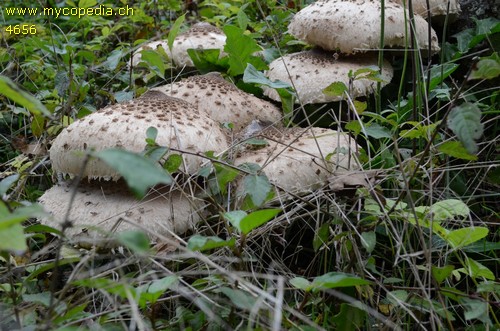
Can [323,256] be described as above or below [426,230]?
below

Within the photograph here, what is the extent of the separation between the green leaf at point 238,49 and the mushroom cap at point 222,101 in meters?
0.22

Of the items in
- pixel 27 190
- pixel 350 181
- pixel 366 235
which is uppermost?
pixel 350 181

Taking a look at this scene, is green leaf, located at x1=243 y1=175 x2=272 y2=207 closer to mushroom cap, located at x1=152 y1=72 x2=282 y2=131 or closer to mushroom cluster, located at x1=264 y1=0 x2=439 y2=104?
mushroom cap, located at x1=152 y1=72 x2=282 y2=131

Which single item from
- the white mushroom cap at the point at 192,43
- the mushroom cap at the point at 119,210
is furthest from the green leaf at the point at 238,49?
the mushroom cap at the point at 119,210

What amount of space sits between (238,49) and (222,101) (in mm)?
418

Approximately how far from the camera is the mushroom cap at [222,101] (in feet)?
8.21

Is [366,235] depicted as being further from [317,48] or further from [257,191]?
[317,48]

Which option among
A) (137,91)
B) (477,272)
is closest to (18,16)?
(137,91)

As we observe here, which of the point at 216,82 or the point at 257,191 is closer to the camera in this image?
the point at 257,191

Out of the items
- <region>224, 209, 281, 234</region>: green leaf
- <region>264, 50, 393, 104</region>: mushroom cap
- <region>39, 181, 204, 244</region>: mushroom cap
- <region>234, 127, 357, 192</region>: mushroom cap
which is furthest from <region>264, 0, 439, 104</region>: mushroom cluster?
<region>224, 209, 281, 234</region>: green leaf

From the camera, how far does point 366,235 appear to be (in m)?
1.63

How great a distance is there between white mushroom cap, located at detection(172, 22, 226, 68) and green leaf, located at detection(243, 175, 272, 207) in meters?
1.65

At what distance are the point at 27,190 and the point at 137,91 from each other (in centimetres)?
78

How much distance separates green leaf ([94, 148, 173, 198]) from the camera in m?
0.82
